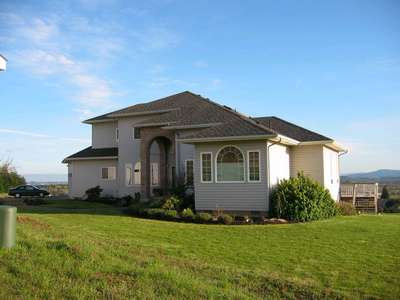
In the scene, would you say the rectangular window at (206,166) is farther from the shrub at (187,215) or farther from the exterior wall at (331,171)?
the exterior wall at (331,171)

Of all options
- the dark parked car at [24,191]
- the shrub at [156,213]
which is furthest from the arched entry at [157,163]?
the dark parked car at [24,191]

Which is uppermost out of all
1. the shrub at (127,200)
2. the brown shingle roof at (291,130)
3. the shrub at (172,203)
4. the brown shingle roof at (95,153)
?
the brown shingle roof at (291,130)

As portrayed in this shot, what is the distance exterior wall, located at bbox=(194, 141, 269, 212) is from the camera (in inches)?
763

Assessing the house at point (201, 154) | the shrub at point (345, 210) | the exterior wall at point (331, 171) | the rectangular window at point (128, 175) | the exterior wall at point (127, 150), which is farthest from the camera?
the rectangular window at point (128, 175)

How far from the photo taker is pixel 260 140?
1933cm

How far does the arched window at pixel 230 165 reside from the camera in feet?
64.8

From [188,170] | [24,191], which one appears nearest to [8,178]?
[24,191]

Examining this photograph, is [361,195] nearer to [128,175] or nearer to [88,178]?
Result: [128,175]

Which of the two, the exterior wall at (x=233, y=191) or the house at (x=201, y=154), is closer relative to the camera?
the exterior wall at (x=233, y=191)

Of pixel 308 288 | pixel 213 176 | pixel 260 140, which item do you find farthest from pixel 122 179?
pixel 308 288

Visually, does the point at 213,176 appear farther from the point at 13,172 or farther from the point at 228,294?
the point at 13,172

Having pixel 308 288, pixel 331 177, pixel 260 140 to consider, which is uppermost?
pixel 260 140

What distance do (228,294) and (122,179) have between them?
2327 cm

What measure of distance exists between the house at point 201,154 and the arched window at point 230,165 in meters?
0.04
